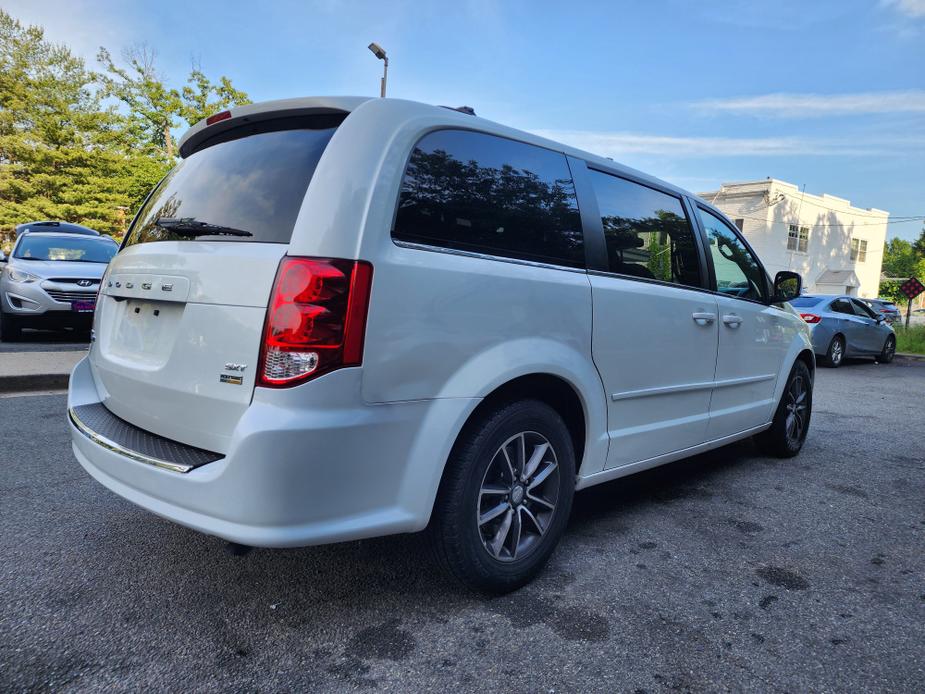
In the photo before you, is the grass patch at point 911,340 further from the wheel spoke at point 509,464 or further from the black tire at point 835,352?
the wheel spoke at point 509,464

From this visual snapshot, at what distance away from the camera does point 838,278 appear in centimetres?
3862

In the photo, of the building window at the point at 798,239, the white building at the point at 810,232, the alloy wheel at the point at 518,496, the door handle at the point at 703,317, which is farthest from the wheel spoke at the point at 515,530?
the building window at the point at 798,239

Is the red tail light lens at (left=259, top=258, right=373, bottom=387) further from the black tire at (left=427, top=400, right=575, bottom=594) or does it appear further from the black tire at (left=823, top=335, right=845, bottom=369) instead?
the black tire at (left=823, top=335, right=845, bottom=369)

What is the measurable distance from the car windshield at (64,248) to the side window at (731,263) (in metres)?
8.89

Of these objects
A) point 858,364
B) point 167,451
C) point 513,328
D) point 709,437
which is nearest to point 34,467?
point 167,451

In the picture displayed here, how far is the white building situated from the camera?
3478 centimetres

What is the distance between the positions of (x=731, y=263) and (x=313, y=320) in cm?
305

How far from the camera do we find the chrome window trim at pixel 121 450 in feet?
6.66

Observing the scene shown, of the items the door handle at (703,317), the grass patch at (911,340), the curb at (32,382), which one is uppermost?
the door handle at (703,317)

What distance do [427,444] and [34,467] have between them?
3002mm

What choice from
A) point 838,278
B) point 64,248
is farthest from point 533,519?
point 838,278

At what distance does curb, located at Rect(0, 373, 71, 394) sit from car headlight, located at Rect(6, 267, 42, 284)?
343 cm

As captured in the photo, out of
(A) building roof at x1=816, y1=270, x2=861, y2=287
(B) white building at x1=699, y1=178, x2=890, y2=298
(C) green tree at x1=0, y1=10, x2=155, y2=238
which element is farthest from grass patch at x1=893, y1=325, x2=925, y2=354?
(C) green tree at x1=0, y1=10, x2=155, y2=238

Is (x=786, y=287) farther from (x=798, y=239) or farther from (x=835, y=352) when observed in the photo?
(x=798, y=239)
